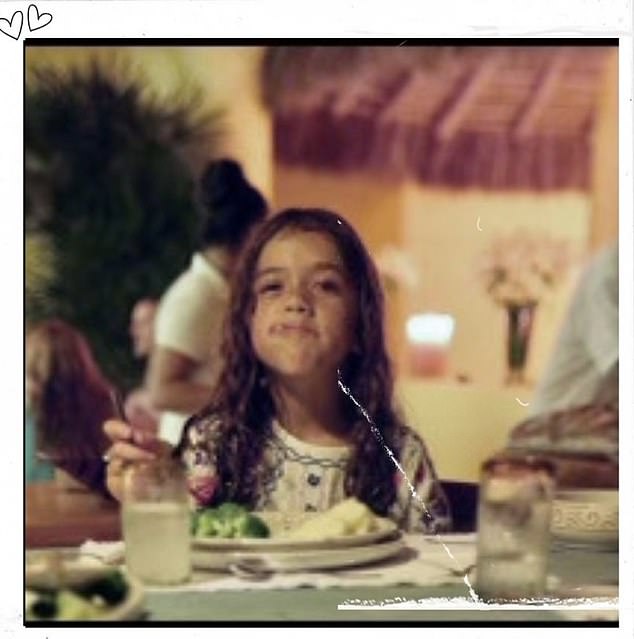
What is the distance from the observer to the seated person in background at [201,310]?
2520 millimetres

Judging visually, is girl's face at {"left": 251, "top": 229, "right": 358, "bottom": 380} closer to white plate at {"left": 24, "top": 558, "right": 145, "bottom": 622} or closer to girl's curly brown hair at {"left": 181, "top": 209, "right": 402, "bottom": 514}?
girl's curly brown hair at {"left": 181, "top": 209, "right": 402, "bottom": 514}

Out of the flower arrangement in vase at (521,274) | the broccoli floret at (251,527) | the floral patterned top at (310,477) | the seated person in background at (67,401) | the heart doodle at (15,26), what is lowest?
the broccoli floret at (251,527)

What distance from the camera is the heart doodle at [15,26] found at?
2516mm

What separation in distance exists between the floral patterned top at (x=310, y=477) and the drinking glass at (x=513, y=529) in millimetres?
63

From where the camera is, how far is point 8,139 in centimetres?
251

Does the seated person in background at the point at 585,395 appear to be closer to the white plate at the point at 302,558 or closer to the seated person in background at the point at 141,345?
the white plate at the point at 302,558

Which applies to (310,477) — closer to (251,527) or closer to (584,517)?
(251,527)

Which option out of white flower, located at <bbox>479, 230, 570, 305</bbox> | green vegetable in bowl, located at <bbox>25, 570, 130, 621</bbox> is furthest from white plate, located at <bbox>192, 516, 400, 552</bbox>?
white flower, located at <bbox>479, 230, 570, 305</bbox>

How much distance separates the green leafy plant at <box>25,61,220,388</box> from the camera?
252cm

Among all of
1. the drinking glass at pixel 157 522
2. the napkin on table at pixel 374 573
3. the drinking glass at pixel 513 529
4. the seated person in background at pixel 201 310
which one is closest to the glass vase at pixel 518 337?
the drinking glass at pixel 513 529

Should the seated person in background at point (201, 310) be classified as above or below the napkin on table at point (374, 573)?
above

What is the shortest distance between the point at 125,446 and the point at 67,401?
0.10 metres

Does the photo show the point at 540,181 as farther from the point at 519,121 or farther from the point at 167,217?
the point at 167,217

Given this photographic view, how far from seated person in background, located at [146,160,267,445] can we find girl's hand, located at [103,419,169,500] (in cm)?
4
